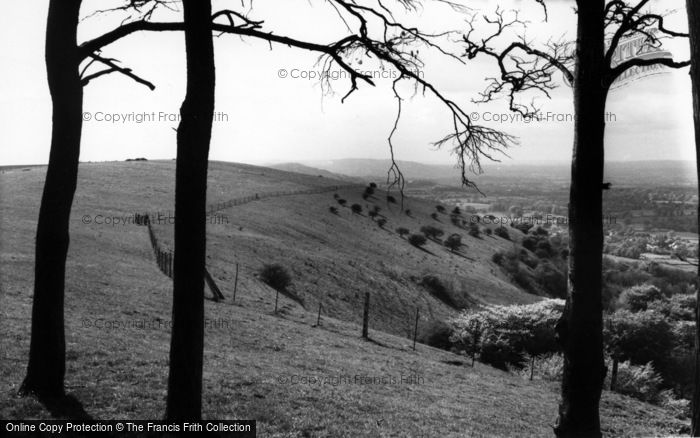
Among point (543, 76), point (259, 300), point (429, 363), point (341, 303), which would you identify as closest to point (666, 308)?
point (341, 303)

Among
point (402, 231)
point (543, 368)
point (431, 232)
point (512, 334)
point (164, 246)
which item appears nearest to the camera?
point (543, 368)

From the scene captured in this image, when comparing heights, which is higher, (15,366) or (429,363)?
(15,366)

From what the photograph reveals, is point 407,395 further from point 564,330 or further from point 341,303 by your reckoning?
point 341,303

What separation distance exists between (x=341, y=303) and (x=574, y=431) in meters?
27.1

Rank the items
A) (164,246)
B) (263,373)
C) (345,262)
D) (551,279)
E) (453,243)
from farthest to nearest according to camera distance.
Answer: (453,243), (551,279), (345,262), (164,246), (263,373)

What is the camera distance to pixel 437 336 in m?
28.4

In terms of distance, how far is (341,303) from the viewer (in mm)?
33781

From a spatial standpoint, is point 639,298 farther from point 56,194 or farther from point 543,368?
point 56,194

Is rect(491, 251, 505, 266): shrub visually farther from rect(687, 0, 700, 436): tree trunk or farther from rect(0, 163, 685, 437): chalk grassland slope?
rect(687, 0, 700, 436): tree trunk

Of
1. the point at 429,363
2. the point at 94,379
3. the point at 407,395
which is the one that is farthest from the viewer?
the point at 429,363

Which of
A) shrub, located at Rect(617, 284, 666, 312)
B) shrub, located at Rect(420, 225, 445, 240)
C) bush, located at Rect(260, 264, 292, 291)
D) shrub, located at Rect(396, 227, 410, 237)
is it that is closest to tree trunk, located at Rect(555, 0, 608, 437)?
bush, located at Rect(260, 264, 292, 291)

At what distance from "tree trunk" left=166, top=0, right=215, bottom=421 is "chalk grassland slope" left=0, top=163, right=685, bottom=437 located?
4.75 feet

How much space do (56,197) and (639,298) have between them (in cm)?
4174

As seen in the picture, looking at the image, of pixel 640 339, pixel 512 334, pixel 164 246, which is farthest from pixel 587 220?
pixel 164 246
